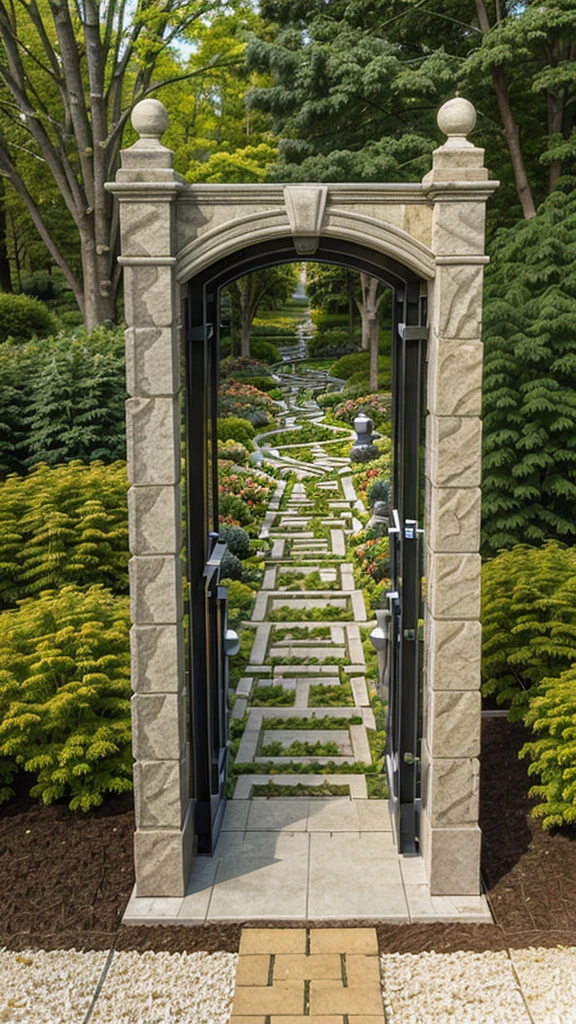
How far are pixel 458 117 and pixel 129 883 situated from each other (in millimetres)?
5089

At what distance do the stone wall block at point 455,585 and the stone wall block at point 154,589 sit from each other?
61.1 inches

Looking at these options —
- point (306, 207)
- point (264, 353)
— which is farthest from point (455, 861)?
point (264, 353)

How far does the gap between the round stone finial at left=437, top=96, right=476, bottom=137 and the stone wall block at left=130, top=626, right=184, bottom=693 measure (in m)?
3.30

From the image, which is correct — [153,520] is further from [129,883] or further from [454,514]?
[129,883]

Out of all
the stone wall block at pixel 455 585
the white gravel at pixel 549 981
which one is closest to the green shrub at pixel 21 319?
the stone wall block at pixel 455 585

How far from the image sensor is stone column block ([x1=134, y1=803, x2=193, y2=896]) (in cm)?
570

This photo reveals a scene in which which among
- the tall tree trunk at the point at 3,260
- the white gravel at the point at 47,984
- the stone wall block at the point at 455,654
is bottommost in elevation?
the white gravel at the point at 47,984

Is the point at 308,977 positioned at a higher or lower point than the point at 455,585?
lower

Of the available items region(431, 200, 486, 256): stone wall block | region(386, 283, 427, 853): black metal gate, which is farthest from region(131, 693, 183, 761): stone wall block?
region(431, 200, 486, 256): stone wall block

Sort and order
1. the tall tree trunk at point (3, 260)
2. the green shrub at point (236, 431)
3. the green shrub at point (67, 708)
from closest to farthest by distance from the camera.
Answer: the green shrub at point (67, 708)
the green shrub at point (236, 431)
the tall tree trunk at point (3, 260)

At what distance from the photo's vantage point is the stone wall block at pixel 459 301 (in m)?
5.25

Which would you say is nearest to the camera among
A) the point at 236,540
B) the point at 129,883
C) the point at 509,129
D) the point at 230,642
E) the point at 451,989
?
the point at 451,989

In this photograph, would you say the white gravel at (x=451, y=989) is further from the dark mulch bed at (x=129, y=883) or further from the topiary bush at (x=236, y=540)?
the topiary bush at (x=236, y=540)

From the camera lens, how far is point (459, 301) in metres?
5.29
